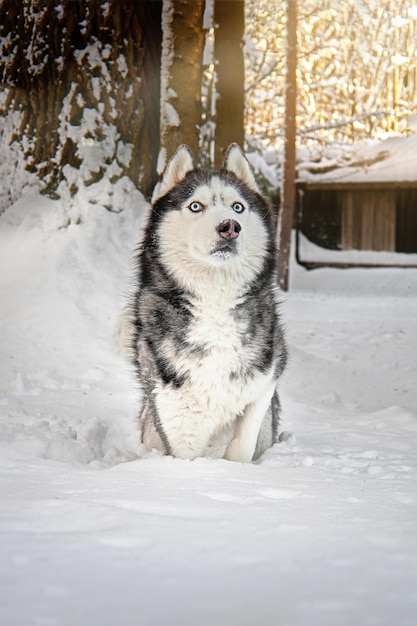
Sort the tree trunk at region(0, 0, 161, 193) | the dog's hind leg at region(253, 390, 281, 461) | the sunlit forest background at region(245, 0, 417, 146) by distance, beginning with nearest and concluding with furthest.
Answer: the dog's hind leg at region(253, 390, 281, 461), the tree trunk at region(0, 0, 161, 193), the sunlit forest background at region(245, 0, 417, 146)

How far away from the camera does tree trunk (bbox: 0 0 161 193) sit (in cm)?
629

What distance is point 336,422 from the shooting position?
5133 mm

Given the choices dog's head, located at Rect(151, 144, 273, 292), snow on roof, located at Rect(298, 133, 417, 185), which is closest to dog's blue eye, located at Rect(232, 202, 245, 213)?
dog's head, located at Rect(151, 144, 273, 292)

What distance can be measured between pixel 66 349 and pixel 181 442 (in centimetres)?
220

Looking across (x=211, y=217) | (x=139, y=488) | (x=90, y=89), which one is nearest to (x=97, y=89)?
(x=90, y=89)

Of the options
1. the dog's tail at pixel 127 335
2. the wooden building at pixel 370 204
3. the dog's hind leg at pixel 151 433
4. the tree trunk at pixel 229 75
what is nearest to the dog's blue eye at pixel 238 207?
the dog's tail at pixel 127 335

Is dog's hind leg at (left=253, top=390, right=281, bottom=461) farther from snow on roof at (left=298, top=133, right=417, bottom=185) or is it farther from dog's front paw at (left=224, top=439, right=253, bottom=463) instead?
snow on roof at (left=298, top=133, right=417, bottom=185)

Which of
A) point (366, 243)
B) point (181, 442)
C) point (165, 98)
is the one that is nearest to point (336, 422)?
point (181, 442)

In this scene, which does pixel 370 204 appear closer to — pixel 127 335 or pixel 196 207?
pixel 127 335

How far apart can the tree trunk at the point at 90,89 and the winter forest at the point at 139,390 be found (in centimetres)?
2

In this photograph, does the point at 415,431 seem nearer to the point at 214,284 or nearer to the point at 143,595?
the point at 214,284

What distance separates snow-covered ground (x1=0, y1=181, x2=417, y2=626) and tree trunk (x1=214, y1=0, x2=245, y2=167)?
1321mm

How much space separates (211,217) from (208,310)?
45 centimetres

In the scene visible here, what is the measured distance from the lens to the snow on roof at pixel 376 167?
18.6 meters
